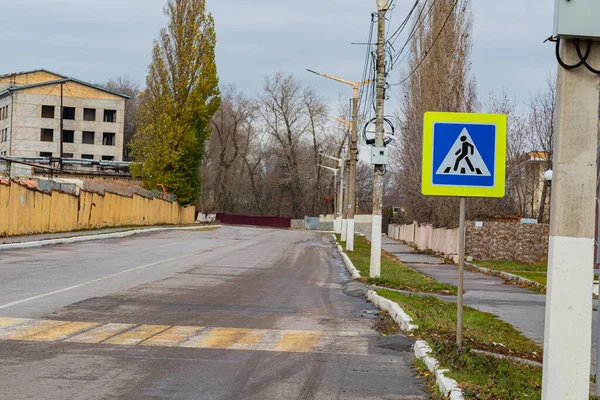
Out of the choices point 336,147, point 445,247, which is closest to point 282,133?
point 336,147

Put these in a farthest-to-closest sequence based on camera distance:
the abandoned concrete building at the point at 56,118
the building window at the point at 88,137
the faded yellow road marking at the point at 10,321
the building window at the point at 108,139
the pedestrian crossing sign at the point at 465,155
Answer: the building window at the point at 108,139 < the building window at the point at 88,137 < the abandoned concrete building at the point at 56,118 < the faded yellow road marking at the point at 10,321 < the pedestrian crossing sign at the point at 465,155

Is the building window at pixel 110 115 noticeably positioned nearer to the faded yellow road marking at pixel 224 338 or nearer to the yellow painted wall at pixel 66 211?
the yellow painted wall at pixel 66 211

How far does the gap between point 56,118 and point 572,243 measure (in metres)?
87.0

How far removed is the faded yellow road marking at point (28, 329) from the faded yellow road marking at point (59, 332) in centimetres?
7

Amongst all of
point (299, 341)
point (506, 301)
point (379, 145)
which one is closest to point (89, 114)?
point (379, 145)

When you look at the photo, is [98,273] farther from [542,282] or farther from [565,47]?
[565,47]

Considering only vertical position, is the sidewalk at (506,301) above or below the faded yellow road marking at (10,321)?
below

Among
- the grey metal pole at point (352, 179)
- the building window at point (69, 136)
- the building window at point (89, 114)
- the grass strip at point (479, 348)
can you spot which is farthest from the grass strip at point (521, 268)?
the building window at point (69, 136)

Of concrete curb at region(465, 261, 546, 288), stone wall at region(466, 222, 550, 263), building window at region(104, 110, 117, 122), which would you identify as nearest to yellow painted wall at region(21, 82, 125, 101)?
building window at region(104, 110, 117, 122)

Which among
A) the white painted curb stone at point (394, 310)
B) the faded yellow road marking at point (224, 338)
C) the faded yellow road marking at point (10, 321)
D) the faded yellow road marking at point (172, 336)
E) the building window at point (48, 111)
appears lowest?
the faded yellow road marking at point (172, 336)

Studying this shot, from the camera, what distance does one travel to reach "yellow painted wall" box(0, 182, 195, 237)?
32750mm

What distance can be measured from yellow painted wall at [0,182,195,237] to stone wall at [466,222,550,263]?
18473 millimetres

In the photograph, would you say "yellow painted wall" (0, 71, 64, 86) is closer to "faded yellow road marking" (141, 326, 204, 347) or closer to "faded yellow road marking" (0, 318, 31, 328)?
"faded yellow road marking" (0, 318, 31, 328)

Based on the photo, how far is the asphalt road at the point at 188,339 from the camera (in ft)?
25.7
